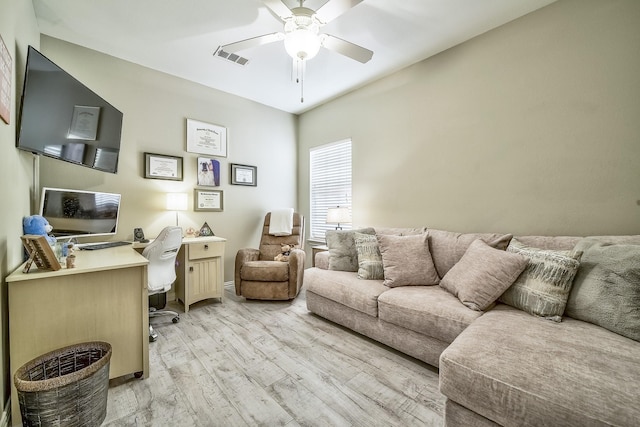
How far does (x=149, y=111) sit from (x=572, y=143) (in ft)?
14.2

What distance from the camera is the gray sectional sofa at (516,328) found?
1.00m

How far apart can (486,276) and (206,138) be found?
11.9ft

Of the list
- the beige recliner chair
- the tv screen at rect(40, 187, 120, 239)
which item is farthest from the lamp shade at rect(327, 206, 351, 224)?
the tv screen at rect(40, 187, 120, 239)

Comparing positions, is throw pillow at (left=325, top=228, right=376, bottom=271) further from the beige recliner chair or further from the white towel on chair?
the white towel on chair

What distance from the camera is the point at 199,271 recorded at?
305cm

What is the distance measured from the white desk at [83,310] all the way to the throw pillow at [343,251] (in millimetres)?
1722

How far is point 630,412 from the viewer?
34.7 inches

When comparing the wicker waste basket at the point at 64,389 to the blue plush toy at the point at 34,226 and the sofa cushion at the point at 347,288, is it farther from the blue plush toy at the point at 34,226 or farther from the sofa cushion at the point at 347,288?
the sofa cushion at the point at 347,288

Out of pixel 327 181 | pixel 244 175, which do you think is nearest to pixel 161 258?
pixel 244 175

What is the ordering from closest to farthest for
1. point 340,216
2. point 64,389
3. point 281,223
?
point 64,389 → point 340,216 → point 281,223

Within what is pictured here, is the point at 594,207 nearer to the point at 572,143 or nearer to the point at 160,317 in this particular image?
the point at 572,143

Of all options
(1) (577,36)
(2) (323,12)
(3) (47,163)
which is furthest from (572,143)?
(3) (47,163)

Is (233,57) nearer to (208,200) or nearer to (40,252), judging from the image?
(208,200)

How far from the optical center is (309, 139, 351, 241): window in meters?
3.90
